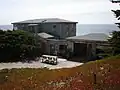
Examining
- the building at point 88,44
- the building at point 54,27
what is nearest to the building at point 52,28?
the building at point 54,27

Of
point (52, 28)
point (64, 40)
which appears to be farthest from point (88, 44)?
point (52, 28)

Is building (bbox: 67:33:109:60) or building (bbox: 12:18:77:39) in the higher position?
building (bbox: 12:18:77:39)

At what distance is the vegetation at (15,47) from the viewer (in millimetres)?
43531

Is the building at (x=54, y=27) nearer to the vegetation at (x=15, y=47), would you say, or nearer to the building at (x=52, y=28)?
the building at (x=52, y=28)

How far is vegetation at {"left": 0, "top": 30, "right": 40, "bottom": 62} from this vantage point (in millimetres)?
43531

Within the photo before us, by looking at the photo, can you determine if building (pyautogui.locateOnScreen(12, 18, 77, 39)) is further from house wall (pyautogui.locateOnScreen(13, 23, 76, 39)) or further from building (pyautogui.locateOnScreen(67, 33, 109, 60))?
building (pyautogui.locateOnScreen(67, 33, 109, 60))

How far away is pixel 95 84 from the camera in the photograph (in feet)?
47.9

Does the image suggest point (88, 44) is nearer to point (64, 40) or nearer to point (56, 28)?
point (64, 40)

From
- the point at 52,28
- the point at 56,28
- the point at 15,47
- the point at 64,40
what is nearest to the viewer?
the point at 15,47

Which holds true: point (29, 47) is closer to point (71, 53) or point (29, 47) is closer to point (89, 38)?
point (71, 53)

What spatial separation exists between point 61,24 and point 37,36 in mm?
8848

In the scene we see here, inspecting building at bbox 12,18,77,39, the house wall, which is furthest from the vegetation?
the house wall

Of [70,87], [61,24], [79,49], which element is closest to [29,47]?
[79,49]

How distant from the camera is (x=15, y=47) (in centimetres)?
4419
